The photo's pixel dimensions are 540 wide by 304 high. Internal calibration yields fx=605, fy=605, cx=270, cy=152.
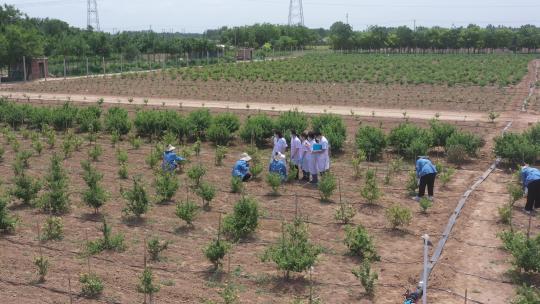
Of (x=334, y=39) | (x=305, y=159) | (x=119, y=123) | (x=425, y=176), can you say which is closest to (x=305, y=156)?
(x=305, y=159)

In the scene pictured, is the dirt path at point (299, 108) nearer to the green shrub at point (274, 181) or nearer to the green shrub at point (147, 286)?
the green shrub at point (274, 181)

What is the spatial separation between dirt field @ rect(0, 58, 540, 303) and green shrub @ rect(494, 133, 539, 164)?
114cm

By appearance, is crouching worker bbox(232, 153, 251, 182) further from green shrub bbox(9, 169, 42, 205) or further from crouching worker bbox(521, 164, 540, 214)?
crouching worker bbox(521, 164, 540, 214)

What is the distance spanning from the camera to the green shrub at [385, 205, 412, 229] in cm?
1007

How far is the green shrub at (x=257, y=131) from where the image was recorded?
17.4 meters

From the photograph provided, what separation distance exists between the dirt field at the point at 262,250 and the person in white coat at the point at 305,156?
0.44 metres

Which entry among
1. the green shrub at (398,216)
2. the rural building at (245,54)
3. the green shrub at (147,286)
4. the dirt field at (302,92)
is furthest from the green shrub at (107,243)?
the rural building at (245,54)

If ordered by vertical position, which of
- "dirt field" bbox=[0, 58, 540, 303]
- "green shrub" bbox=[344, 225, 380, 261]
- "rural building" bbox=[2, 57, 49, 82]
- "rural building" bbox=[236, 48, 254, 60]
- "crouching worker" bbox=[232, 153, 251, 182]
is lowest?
"dirt field" bbox=[0, 58, 540, 303]

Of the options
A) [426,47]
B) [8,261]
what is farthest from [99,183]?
[426,47]

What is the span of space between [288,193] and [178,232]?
323 cm

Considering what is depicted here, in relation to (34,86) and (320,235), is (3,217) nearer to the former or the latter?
(320,235)

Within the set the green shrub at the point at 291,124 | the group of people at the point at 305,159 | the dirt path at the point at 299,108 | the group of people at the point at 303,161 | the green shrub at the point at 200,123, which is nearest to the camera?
the group of people at the point at 303,161

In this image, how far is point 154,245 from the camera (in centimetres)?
870

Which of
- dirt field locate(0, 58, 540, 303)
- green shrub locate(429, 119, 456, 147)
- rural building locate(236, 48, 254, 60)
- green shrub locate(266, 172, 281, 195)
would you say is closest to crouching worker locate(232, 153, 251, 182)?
dirt field locate(0, 58, 540, 303)
